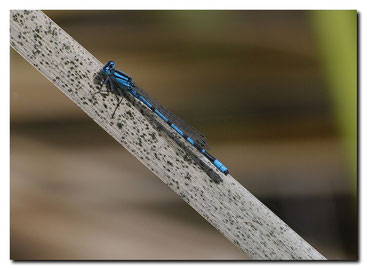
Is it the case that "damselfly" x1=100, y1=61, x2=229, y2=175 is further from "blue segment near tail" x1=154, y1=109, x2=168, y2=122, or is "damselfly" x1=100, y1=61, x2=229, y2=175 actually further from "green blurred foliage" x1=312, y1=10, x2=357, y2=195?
"green blurred foliage" x1=312, y1=10, x2=357, y2=195

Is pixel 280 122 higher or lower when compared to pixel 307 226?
higher

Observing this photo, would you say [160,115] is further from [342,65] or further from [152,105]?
[342,65]

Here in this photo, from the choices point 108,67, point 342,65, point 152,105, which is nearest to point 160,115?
point 152,105

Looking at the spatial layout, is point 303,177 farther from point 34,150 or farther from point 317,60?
point 34,150

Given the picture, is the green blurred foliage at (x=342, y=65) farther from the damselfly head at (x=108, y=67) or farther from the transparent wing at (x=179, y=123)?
the damselfly head at (x=108, y=67)

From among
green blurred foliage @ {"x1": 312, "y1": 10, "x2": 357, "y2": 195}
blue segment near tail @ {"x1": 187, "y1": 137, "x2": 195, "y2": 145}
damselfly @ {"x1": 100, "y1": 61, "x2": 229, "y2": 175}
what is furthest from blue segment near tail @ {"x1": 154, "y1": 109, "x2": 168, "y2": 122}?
green blurred foliage @ {"x1": 312, "y1": 10, "x2": 357, "y2": 195}

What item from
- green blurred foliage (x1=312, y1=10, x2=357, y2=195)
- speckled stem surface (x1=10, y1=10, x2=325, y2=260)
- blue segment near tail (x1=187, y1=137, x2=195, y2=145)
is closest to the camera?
speckled stem surface (x1=10, y1=10, x2=325, y2=260)

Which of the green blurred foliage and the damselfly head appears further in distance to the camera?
the green blurred foliage

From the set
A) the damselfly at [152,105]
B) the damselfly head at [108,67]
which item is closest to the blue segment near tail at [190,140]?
the damselfly at [152,105]

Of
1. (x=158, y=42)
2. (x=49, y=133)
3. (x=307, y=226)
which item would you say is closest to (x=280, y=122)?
(x=307, y=226)
